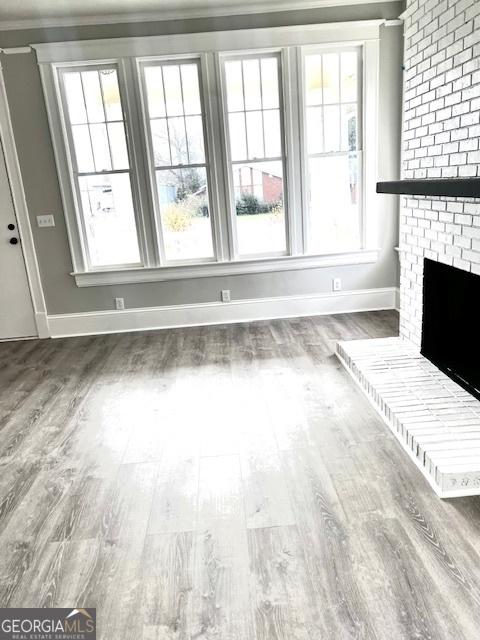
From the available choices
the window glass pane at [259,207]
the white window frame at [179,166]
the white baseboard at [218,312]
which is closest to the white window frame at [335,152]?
the window glass pane at [259,207]

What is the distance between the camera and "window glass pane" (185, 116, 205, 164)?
446cm

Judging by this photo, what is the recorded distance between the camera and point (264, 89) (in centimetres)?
442

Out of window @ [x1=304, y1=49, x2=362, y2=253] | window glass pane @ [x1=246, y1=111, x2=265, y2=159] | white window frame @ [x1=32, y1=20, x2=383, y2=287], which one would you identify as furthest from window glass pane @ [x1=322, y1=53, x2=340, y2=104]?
window glass pane @ [x1=246, y1=111, x2=265, y2=159]

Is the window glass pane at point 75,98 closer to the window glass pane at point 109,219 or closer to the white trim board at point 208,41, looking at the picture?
the white trim board at point 208,41

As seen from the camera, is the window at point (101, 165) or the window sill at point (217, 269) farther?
the window sill at point (217, 269)

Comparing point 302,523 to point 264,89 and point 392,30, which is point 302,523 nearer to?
point 264,89

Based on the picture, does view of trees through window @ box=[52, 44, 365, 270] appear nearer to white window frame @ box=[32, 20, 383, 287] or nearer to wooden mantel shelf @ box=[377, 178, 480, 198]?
white window frame @ box=[32, 20, 383, 287]

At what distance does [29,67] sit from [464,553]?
4.79 metres

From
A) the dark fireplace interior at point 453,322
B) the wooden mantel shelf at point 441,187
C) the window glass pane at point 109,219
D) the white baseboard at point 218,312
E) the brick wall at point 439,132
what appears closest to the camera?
the wooden mantel shelf at point 441,187


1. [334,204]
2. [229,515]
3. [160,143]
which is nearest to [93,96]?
[160,143]

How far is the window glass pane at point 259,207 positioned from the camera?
4605mm

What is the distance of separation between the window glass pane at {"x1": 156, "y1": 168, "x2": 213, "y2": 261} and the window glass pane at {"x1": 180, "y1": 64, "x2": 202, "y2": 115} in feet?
1.77

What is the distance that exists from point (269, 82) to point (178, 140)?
1.00m

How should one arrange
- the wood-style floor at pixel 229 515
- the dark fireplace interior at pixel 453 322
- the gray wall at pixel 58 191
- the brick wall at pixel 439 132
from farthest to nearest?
the gray wall at pixel 58 191
the dark fireplace interior at pixel 453 322
the brick wall at pixel 439 132
the wood-style floor at pixel 229 515
